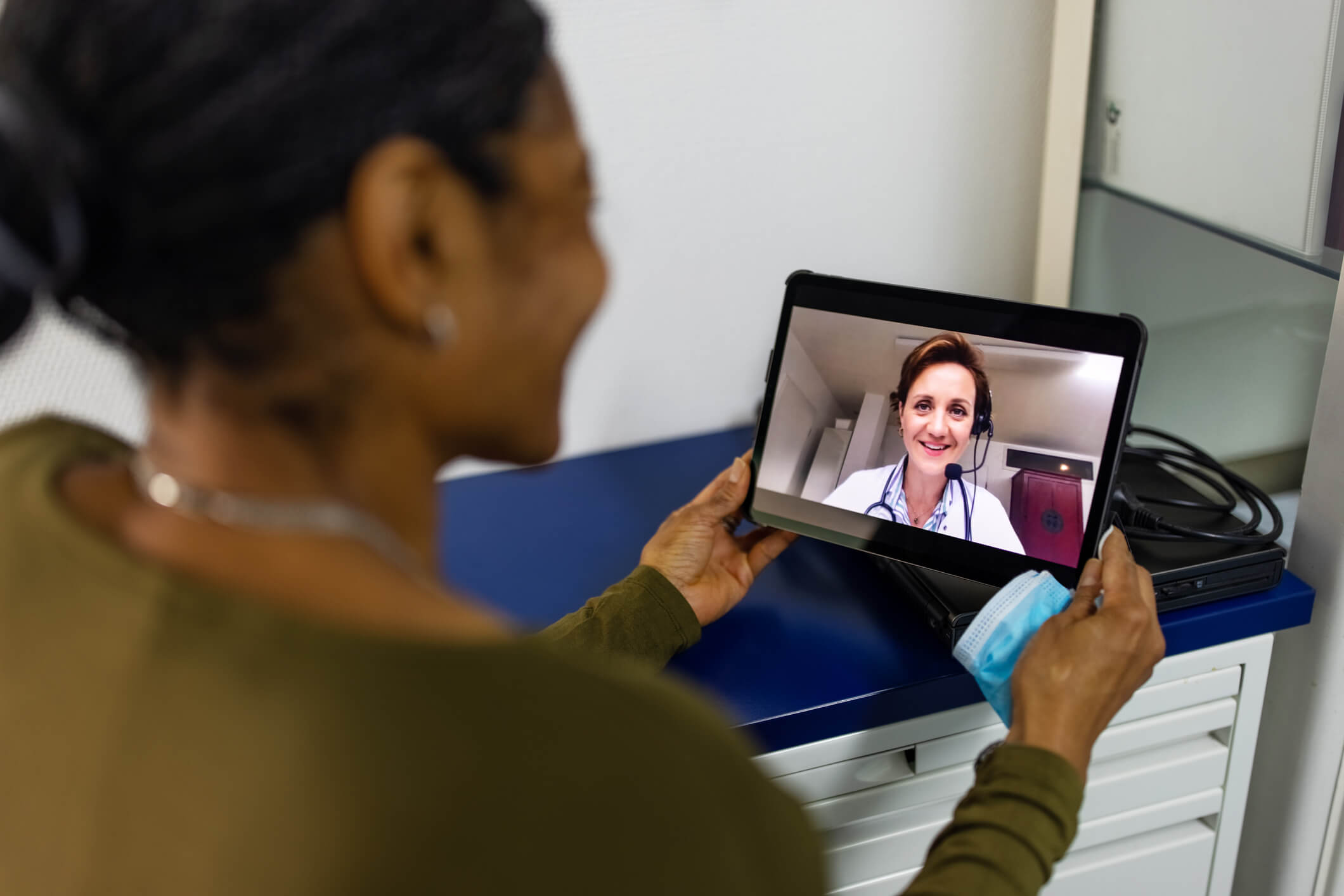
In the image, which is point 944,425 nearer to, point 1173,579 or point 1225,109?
point 1173,579

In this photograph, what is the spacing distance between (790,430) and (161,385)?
599mm

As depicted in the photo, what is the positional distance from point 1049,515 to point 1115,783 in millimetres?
271

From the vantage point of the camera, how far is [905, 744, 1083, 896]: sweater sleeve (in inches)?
22.2

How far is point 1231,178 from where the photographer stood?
35.9 inches

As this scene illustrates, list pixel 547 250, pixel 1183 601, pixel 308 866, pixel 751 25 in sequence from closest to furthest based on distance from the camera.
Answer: pixel 308 866, pixel 547 250, pixel 1183 601, pixel 751 25

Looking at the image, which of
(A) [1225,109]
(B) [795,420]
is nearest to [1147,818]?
(B) [795,420]

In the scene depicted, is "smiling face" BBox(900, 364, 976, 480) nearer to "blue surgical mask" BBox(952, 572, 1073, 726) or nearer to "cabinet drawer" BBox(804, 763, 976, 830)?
"blue surgical mask" BBox(952, 572, 1073, 726)

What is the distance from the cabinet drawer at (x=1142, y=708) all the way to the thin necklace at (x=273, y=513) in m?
0.56

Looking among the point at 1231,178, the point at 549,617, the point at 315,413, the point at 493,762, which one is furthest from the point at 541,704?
the point at 1231,178

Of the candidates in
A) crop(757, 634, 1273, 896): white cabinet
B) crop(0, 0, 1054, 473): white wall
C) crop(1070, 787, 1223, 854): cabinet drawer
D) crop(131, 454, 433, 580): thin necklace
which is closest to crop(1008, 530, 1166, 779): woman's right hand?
crop(757, 634, 1273, 896): white cabinet

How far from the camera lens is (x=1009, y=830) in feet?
1.91

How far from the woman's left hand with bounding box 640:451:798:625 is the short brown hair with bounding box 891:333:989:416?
16cm

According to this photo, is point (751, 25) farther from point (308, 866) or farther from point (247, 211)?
point (308, 866)

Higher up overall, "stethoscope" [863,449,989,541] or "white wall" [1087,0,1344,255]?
"white wall" [1087,0,1344,255]
